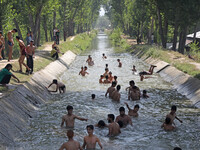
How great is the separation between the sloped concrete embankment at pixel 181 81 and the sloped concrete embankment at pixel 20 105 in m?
8.54

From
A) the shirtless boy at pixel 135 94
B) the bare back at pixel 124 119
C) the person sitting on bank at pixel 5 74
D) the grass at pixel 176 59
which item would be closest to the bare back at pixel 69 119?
the bare back at pixel 124 119

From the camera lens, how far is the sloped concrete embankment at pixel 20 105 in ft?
34.0

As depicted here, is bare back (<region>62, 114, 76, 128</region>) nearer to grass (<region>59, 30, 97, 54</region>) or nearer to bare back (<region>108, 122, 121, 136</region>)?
bare back (<region>108, 122, 121, 136</region>)

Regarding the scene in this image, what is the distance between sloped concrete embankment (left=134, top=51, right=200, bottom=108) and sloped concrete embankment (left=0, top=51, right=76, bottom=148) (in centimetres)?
854

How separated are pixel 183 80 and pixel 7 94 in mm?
12120

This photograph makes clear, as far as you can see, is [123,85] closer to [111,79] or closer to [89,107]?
[111,79]

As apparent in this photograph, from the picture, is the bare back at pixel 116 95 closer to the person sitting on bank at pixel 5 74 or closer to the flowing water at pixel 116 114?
the flowing water at pixel 116 114

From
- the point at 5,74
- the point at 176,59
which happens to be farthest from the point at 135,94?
the point at 176,59

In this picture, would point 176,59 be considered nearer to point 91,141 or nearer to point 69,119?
point 69,119

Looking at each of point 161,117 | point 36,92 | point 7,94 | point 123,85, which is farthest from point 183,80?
point 7,94

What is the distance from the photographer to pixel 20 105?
12875 millimetres

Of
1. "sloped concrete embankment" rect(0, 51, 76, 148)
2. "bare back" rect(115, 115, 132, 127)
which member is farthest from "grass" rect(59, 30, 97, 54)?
"bare back" rect(115, 115, 132, 127)

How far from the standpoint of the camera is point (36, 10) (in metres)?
30.2

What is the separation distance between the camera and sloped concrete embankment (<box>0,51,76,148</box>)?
10.4m
